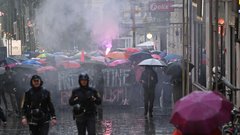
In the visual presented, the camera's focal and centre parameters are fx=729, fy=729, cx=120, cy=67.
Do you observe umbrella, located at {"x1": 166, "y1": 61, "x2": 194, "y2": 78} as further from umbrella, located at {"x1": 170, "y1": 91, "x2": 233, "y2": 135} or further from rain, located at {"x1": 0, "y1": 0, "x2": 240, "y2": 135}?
umbrella, located at {"x1": 170, "y1": 91, "x2": 233, "y2": 135}

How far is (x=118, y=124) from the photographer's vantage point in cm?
1827

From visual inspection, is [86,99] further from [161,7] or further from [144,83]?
[161,7]

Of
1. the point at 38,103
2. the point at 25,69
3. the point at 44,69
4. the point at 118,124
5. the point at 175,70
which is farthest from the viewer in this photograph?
the point at 44,69

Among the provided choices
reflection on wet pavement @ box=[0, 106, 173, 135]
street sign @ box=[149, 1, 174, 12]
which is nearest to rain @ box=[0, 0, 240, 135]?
reflection on wet pavement @ box=[0, 106, 173, 135]

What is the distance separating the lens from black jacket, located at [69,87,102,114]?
11930 mm

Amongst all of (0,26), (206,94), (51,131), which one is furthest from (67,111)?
(0,26)

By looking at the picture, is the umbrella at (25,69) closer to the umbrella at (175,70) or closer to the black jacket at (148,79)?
the black jacket at (148,79)

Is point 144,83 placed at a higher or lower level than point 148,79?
lower

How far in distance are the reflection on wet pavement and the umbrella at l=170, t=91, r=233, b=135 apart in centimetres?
1065

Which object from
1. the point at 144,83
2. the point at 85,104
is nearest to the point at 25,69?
the point at 144,83

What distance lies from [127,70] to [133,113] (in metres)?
2.55

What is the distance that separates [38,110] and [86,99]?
2.81 ft

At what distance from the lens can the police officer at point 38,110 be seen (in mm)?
11439

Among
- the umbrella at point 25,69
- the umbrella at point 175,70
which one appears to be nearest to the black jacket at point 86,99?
the umbrella at point 175,70
